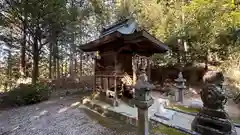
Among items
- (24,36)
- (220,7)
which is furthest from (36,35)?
(220,7)

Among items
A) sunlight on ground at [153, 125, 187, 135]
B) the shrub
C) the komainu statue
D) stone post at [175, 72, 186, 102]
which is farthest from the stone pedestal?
the shrub

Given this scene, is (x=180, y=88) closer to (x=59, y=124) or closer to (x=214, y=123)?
(x=214, y=123)

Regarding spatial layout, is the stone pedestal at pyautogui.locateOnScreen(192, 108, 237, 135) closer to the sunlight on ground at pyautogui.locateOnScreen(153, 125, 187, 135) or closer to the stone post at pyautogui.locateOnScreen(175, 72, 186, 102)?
the sunlight on ground at pyautogui.locateOnScreen(153, 125, 187, 135)

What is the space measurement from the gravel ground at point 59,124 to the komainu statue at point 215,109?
169 cm

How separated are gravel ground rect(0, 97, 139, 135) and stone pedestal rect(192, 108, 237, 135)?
1560mm

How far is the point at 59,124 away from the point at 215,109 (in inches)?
162

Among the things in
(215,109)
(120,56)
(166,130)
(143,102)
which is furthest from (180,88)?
(143,102)

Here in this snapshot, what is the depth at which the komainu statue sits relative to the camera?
334 cm

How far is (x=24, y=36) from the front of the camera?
10.4 meters

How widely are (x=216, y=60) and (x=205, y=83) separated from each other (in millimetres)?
9104

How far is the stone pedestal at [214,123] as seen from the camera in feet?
11.0

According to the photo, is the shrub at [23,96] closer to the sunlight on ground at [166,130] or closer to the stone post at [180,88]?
the sunlight on ground at [166,130]

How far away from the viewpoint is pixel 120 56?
22.9ft

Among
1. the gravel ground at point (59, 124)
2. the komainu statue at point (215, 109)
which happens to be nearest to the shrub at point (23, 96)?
the gravel ground at point (59, 124)
